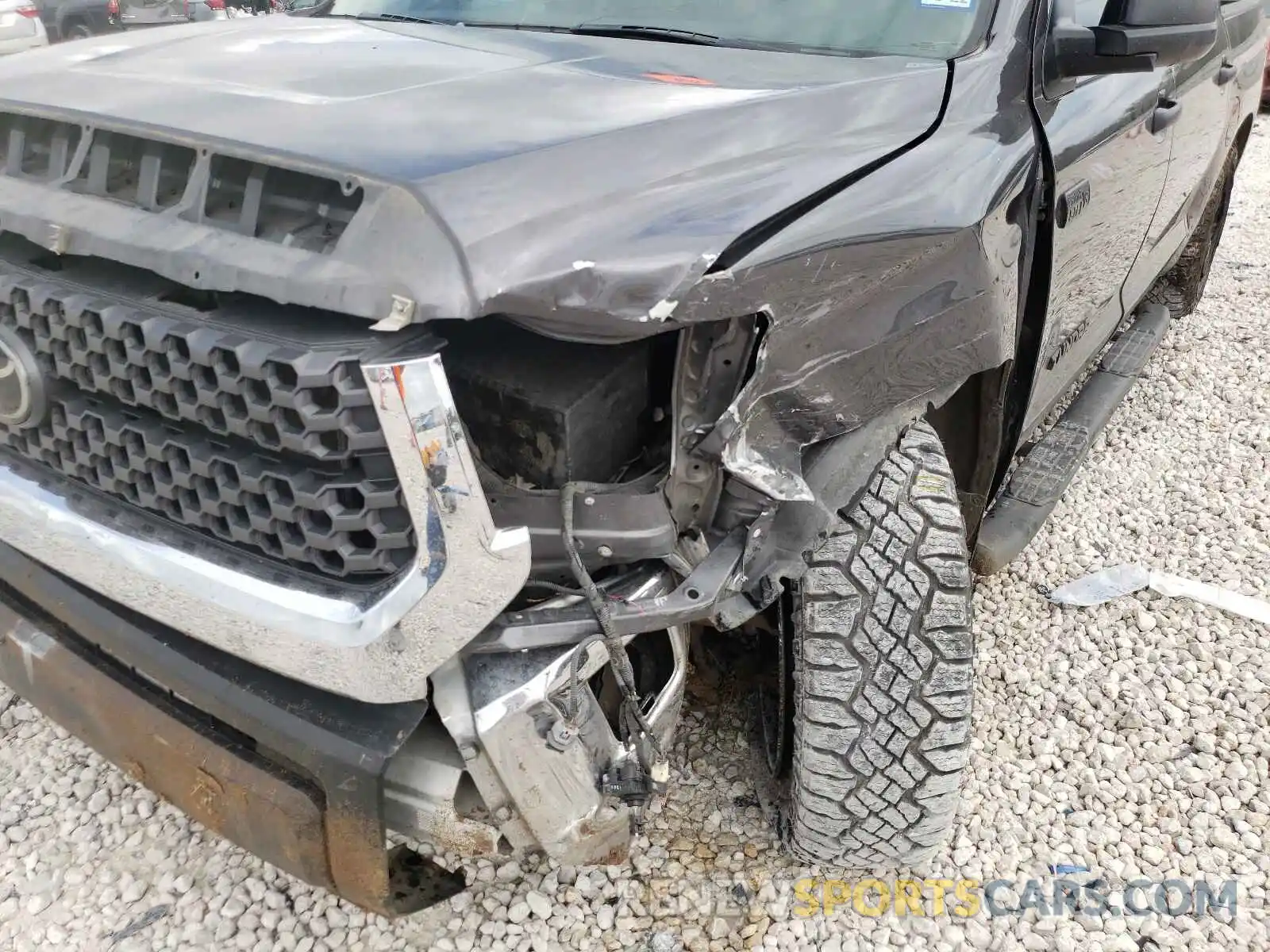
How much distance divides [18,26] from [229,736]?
10.9 metres

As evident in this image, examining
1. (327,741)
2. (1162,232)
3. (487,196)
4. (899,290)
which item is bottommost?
(327,741)

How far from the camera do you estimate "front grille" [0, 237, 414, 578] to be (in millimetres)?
1232

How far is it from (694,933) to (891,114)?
1.63 m

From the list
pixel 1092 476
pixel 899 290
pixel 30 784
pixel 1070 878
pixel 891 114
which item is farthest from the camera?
pixel 1092 476

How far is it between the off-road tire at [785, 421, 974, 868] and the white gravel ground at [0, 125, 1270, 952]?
Result: 30 centimetres

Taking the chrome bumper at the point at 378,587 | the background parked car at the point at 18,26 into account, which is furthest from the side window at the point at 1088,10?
the background parked car at the point at 18,26

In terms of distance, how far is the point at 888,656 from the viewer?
182 centimetres

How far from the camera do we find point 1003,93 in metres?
1.94

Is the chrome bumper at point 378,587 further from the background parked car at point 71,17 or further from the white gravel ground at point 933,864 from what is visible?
the background parked car at point 71,17

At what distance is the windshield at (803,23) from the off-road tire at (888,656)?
787mm

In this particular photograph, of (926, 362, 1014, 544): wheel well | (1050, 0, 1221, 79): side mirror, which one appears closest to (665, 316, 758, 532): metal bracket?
(926, 362, 1014, 544): wheel well

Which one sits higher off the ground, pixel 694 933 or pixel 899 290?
pixel 899 290

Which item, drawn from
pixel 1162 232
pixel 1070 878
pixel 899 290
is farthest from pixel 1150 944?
pixel 1162 232

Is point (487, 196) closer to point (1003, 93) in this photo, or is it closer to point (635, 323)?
point (635, 323)
